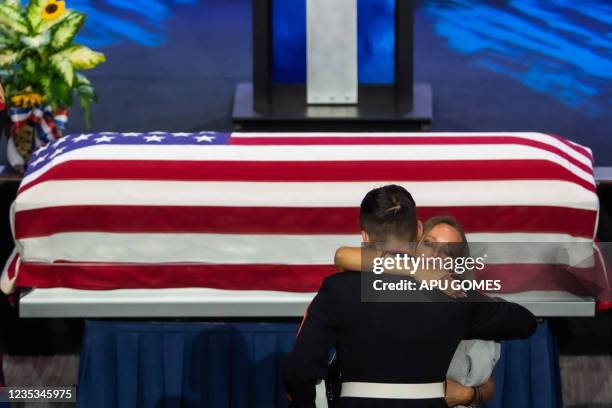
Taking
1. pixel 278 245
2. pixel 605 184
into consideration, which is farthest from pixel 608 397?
pixel 278 245

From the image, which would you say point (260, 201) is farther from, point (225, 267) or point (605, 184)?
point (605, 184)

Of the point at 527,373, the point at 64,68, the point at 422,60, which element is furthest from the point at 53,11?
the point at 422,60

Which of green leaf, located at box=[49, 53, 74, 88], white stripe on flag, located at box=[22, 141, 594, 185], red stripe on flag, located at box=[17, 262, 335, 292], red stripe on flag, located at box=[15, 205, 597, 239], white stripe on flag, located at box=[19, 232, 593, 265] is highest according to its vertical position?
green leaf, located at box=[49, 53, 74, 88]

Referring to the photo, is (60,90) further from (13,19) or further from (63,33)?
(13,19)

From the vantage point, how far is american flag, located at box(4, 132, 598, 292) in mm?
3885

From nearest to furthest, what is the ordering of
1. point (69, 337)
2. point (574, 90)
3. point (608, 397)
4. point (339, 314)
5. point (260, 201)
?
point (339, 314) → point (260, 201) → point (608, 397) → point (69, 337) → point (574, 90)

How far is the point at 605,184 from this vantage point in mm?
4402

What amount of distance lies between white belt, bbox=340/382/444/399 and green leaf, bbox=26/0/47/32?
240 cm

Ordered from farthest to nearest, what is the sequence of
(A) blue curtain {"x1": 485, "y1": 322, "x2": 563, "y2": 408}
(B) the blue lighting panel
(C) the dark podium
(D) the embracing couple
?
1. (B) the blue lighting panel
2. (C) the dark podium
3. (A) blue curtain {"x1": 485, "y1": 322, "x2": 563, "y2": 408}
4. (D) the embracing couple

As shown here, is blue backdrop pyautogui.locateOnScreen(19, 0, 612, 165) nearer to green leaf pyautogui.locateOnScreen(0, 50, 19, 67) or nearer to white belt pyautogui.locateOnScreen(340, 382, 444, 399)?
green leaf pyautogui.locateOnScreen(0, 50, 19, 67)

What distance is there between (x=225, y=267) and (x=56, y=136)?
1.03 meters

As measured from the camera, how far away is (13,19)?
4652 mm

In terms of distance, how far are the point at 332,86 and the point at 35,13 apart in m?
1.41

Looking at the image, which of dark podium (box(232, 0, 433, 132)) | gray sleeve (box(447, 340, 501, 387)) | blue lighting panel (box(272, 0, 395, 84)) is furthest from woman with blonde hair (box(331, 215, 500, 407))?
blue lighting panel (box(272, 0, 395, 84))
